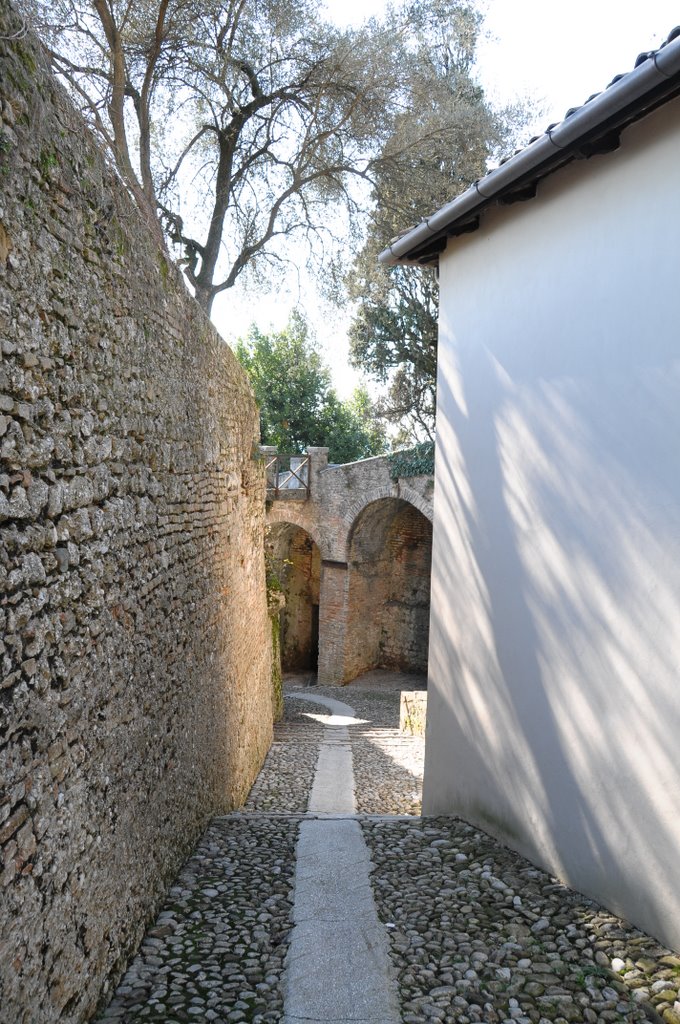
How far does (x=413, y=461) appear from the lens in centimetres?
1538

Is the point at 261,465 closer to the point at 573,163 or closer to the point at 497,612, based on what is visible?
the point at 497,612

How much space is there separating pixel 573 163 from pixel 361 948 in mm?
3997

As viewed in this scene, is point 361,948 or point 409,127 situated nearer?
point 361,948

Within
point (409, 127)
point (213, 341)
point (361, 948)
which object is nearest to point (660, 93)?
point (213, 341)

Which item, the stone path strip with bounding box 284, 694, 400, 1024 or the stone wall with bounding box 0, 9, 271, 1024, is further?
the stone path strip with bounding box 284, 694, 400, 1024

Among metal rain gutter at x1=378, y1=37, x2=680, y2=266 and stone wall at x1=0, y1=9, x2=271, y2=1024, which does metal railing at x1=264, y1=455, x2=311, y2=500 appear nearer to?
metal rain gutter at x1=378, y1=37, x2=680, y2=266

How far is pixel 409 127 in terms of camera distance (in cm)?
1066

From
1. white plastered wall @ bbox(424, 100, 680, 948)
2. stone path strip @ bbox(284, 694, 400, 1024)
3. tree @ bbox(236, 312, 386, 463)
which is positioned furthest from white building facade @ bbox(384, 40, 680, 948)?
tree @ bbox(236, 312, 386, 463)

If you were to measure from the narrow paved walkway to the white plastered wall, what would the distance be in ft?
0.88

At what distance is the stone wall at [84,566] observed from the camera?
2111mm

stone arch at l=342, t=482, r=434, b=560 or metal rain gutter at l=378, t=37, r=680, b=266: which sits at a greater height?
metal rain gutter at l=378, t=37, r=680, b=266

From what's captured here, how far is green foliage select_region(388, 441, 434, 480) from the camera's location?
1506cm

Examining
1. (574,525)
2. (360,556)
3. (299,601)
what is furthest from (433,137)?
(299,601)

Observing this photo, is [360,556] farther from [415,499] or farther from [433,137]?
[433,137]
